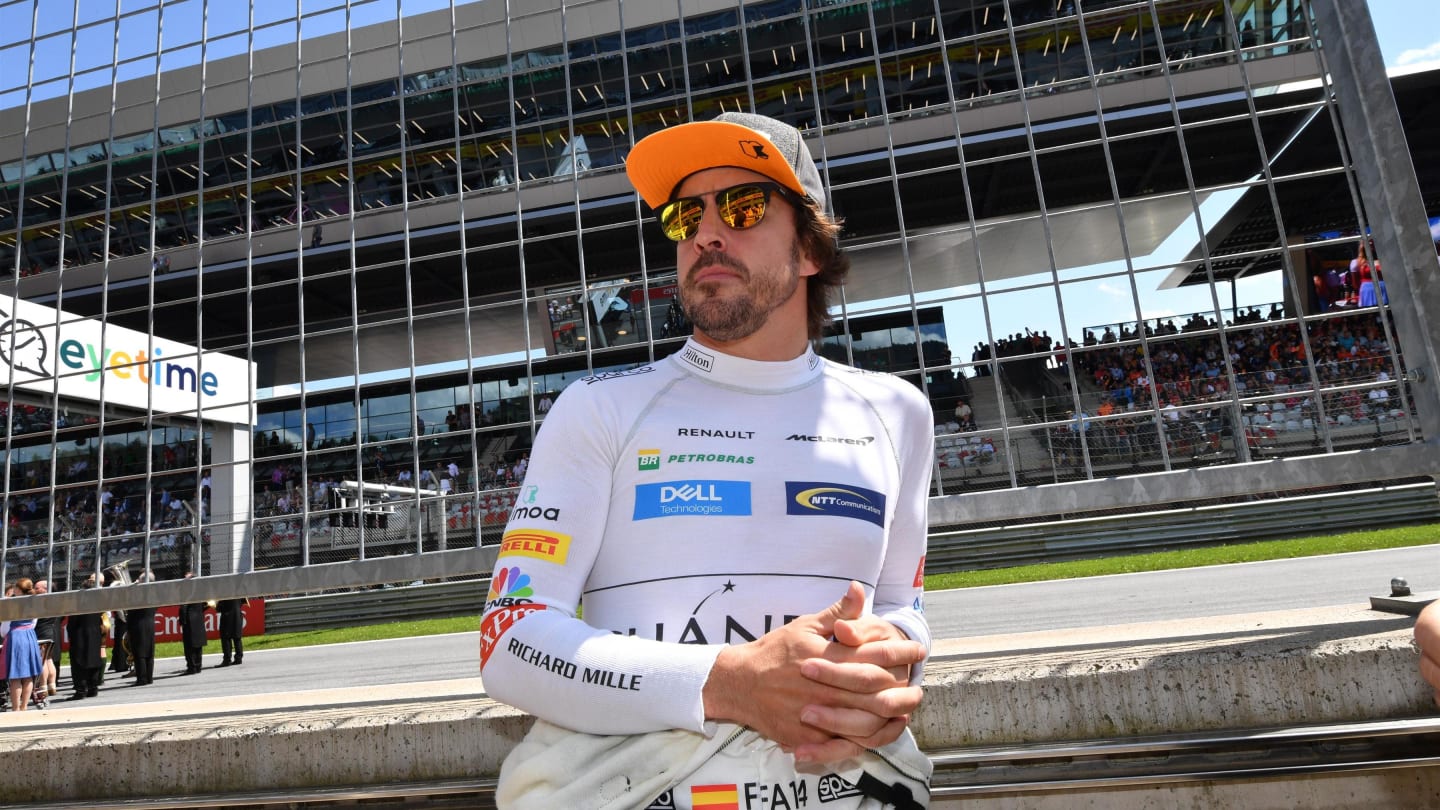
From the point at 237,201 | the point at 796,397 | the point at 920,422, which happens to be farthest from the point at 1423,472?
the point at 237,201

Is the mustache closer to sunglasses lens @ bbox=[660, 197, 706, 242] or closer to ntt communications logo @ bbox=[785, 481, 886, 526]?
sunglasses lens @ bbox=[660, 197, 706, 242]

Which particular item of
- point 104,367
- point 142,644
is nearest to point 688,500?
point 104,367

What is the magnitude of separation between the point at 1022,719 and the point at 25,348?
517 cm

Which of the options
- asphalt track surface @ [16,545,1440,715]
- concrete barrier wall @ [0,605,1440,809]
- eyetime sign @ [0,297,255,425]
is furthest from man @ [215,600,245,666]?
concrete barrier wall @ [0,605,1440,809]

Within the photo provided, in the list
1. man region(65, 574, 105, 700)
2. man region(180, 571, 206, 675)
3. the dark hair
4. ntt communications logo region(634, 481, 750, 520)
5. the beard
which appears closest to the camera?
ntt communications logo region(634, 481, 750, 520)

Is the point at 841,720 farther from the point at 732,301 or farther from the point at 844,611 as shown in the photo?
the point at 732,301

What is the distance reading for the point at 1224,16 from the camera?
3307 mm

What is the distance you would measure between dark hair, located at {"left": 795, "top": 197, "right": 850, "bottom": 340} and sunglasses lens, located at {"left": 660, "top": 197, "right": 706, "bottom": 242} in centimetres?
23

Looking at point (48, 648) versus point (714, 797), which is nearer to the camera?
point (714, 797)

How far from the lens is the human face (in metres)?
1.72

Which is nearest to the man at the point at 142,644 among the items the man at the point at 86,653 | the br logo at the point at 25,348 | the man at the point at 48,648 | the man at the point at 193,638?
the man at the point at 193,638

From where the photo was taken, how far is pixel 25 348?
4555 mm

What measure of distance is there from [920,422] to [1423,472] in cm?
173

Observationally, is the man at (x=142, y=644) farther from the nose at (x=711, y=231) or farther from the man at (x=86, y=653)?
the nose at (x=711, y=231)
